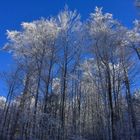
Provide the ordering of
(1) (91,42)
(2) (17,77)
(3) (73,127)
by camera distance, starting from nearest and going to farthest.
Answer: (1) (91,42) < (2) (17,77) < (3) (73,127)

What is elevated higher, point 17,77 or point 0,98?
point 0,98

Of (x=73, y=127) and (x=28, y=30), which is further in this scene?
(x=73, y=127)

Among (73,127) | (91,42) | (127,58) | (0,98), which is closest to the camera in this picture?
(91,42)

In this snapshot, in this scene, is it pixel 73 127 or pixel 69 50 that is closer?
Answer: pixel 69 50

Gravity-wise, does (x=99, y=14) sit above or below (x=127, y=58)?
above

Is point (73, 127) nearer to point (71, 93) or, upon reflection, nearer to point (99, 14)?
point (71, 93)

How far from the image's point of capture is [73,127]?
24750 millimetres

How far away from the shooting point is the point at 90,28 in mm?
17359

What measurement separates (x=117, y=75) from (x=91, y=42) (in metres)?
4.47

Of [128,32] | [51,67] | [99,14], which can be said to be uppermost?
[99,14]

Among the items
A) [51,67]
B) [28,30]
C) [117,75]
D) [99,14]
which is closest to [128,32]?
[99,14]

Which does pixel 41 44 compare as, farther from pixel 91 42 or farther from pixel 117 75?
pixel 117 75

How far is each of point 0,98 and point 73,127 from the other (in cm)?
2490

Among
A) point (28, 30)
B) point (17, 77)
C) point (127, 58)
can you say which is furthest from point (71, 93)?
point (28, 30)
